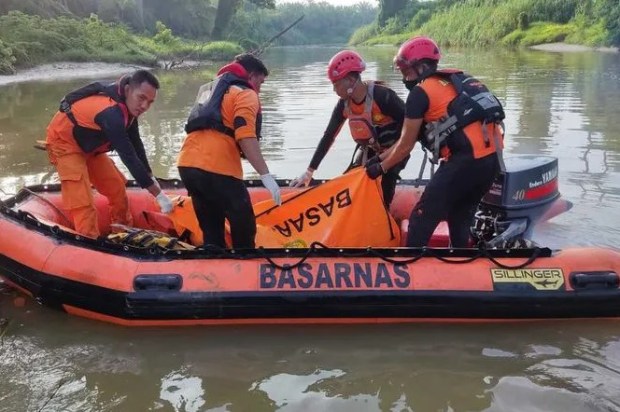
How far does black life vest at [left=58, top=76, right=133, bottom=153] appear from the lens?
4.09m

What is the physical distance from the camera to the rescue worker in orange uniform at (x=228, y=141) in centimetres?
359

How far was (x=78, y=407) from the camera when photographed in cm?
298

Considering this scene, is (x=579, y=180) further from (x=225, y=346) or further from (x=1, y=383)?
(x=1, y=383)

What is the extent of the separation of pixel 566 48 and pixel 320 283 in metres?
29.7

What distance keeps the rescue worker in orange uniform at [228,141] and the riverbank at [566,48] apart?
26.9 meters

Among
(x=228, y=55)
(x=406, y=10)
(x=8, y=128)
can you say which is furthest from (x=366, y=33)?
(x=8, y=128)

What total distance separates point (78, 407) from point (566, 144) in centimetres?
722

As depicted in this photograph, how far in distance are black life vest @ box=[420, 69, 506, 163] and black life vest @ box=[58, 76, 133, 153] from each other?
192 cm

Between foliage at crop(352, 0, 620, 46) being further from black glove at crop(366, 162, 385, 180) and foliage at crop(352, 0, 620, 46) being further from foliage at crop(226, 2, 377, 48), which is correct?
foliage at crop(226, 2, 377, 48)

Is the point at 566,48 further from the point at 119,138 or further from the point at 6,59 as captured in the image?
the point at 119,138

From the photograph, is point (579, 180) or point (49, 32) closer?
point (579, 180)

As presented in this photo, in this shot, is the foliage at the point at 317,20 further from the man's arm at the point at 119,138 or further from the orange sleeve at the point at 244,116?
Result: the orange sleeve at the point at 244,116

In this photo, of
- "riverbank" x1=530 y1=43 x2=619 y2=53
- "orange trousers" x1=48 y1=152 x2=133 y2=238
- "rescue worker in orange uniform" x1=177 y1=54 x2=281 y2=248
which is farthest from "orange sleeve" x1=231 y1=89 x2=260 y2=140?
"riverbank" x1=530 y1=43 x2=619 y2=53

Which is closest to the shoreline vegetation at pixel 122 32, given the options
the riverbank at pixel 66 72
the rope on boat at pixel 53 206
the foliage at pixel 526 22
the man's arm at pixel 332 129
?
the riverbank at pixel 66 72
